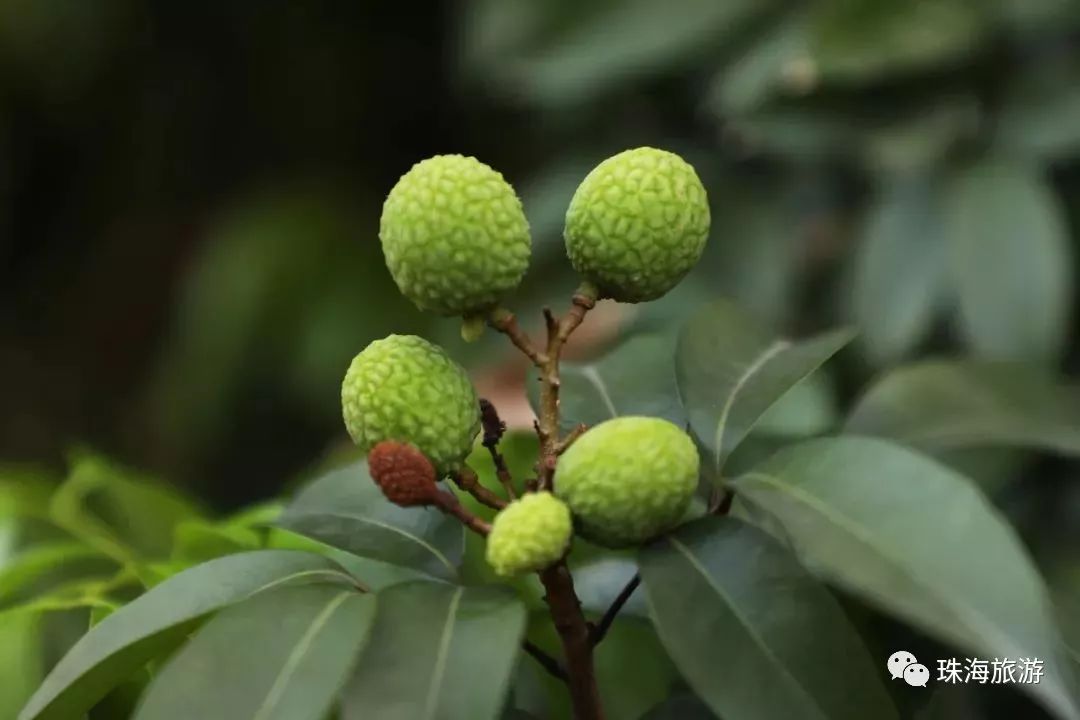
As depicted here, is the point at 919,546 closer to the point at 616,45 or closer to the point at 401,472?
the point at 401,472

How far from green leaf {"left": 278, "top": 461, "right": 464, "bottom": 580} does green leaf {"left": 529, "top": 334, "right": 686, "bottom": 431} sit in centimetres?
8

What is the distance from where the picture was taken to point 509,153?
5.23 ft

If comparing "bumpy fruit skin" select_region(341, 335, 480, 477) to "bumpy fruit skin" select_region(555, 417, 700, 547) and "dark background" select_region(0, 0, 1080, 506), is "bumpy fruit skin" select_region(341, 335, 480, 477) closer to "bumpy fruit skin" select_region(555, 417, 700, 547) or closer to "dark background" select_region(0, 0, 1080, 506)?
"bumpy fruit skin" select_region(555, 417, 700, 547)

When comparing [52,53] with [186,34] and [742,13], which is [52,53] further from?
[742,13]

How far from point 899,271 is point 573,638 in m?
0.63

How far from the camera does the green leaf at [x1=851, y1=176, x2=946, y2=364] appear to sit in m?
0.92

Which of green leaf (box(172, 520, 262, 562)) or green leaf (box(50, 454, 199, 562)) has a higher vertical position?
green leaf (box(172, 520, 262, 562))

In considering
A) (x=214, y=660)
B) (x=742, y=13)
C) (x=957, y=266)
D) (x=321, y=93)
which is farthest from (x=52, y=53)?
(x=214, y=660)

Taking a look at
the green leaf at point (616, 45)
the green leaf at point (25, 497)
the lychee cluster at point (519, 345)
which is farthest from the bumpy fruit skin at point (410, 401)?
the green leaf at point (616, 45)

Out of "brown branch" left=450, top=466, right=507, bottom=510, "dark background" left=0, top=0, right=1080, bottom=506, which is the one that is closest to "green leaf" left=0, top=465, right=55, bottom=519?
"brown branch" left=450, top=466, right=507, bottom=510

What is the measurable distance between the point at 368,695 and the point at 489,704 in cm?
4

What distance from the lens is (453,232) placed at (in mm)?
382

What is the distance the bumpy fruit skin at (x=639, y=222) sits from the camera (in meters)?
0.40

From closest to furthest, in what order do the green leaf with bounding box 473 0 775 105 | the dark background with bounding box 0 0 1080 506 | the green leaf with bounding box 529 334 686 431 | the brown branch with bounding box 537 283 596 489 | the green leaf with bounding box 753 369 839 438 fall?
the brown branch with bounding box 537 283 596 489 < the green leaf with bounding box 529 334 686 431 < the green leaf with bounding box 753 369 839 438 < the dark background with bounding box 0 0 1080 506 < the green leaf with bounding box 473 0 775 105
